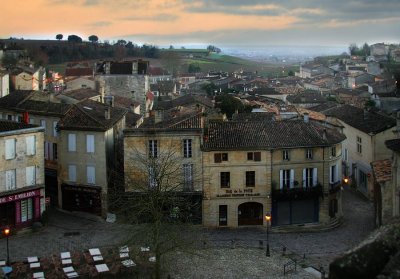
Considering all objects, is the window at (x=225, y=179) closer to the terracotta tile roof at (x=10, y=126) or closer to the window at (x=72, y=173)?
the window at (x=72, y=173)

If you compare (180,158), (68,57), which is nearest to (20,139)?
(180,158)

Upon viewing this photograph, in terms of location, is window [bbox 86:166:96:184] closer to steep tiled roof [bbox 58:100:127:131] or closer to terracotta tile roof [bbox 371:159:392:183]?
steep tiled roof [bbox 58:100:127:131]

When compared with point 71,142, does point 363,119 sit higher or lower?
higher

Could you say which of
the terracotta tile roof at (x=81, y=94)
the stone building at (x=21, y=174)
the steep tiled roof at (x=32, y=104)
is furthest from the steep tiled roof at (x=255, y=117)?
the stone building at (x=21, y=174)

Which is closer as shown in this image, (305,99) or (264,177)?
(264,177)

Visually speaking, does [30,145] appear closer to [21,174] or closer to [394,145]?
[21,174]

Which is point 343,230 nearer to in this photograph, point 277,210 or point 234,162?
point 277,210

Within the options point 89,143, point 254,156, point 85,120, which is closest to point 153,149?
point 89,143

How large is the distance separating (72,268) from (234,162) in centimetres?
1526

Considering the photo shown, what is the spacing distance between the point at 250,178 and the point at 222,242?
6078 millimetres

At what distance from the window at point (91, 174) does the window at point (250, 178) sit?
37.2 ft

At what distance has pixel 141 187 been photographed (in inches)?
1613

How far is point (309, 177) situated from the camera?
148ft

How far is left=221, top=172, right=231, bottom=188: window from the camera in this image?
44250mm
